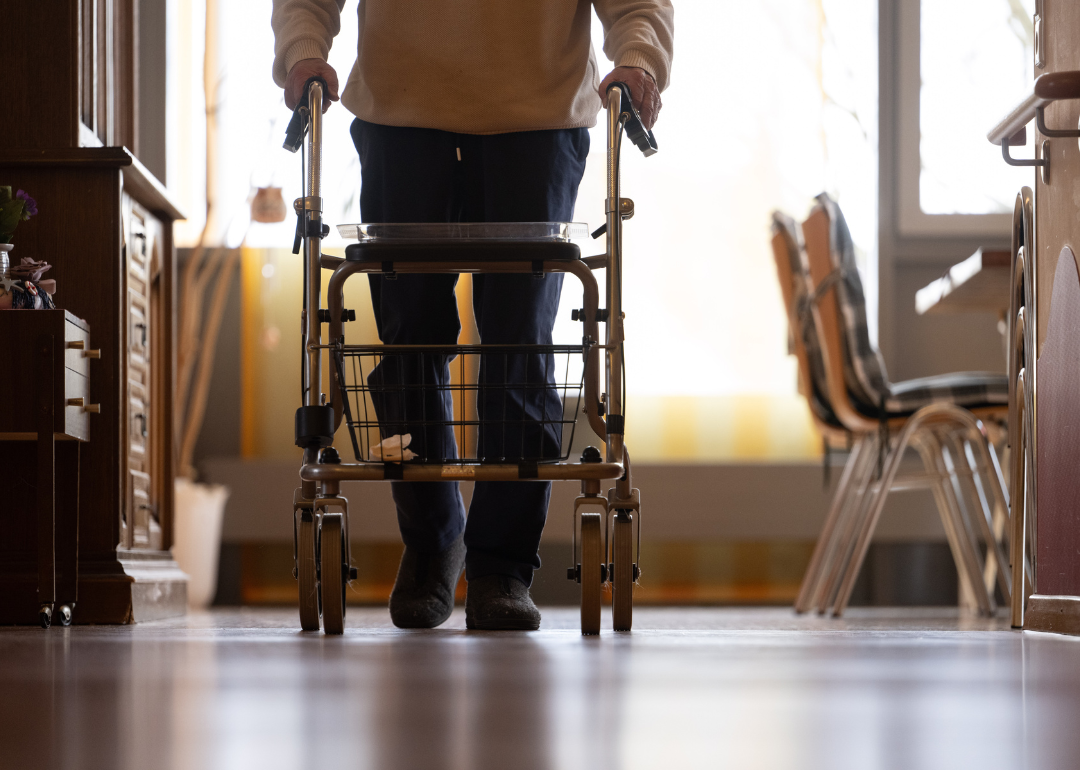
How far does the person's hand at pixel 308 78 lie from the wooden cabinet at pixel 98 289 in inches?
20.8

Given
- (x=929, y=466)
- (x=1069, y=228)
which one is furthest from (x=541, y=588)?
(x=1069, y=228)

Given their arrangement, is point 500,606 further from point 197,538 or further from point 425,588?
point 197,538

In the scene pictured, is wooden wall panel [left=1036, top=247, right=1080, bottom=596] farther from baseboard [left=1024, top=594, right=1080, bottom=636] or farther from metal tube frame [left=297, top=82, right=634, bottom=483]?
metal tube frame [left=297, top=82, right=634, bottom=483]

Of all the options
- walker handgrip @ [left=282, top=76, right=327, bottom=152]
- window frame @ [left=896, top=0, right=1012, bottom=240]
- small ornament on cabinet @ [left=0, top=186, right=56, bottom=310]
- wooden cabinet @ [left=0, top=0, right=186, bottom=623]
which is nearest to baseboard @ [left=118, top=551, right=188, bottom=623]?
wooden cabinet @ [left=0, top=0, right=186, bottom=623]

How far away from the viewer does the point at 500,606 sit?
5.14ft

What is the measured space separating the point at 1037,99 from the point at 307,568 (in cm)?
108

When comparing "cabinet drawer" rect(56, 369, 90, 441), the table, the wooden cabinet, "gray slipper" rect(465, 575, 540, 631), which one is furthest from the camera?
the table

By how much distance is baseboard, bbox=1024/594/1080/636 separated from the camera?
1528 mm

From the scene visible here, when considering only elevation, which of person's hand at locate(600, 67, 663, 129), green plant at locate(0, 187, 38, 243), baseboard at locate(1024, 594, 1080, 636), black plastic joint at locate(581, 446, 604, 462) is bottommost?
baseboard at locate(1024, 594, 1080, 636)

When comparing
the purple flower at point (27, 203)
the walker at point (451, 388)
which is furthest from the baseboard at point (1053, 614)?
the purple flower at point (27, 203)

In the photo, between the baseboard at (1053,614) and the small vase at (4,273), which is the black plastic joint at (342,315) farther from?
the baseboard at (1053,614)

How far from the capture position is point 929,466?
2.76 meters

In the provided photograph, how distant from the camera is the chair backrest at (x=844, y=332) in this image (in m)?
2.59

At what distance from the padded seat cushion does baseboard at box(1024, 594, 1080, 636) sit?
0.78 meters
